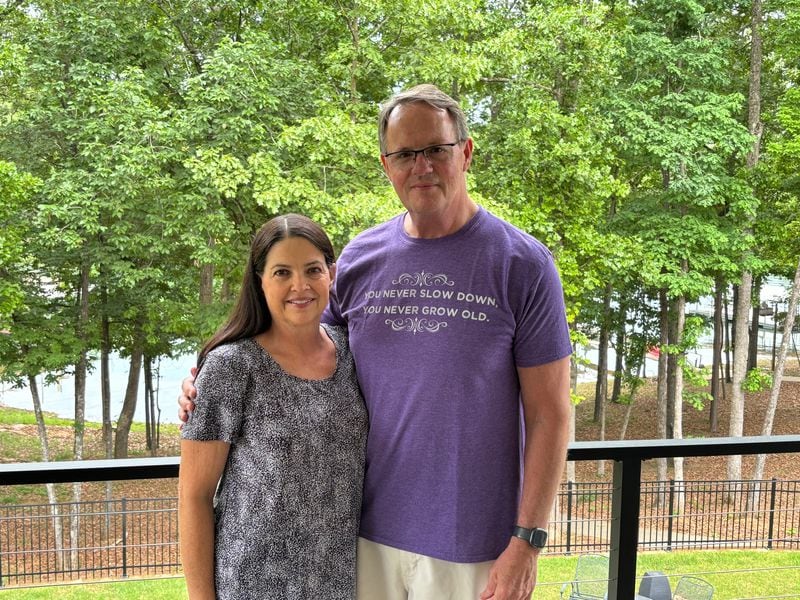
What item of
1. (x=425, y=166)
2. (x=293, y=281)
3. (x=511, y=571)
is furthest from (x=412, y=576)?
(x=425, y=166)

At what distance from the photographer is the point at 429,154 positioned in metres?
1.37

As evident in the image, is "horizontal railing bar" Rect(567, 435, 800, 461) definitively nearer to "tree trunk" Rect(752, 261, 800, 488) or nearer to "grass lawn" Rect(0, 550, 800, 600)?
"grass lawn" Rect(0, 550, 800, 600)

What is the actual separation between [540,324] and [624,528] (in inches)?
26.5

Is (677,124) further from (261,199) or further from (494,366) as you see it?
(494,366)

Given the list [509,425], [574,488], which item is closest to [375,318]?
[509,425]

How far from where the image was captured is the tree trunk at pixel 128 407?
1152 cm

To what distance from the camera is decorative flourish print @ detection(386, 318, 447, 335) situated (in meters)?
1.34

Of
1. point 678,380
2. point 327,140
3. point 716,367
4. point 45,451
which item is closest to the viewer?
point 327,140

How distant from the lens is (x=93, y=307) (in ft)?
36.6

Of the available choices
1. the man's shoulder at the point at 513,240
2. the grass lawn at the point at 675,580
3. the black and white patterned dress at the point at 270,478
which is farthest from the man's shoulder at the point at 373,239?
the grass lawn at the point at 675,580

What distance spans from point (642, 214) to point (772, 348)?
4457 millimetres

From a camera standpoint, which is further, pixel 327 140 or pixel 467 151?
pixel 327 140

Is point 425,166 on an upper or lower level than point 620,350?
upper

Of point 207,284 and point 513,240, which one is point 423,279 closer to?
point 513,240
